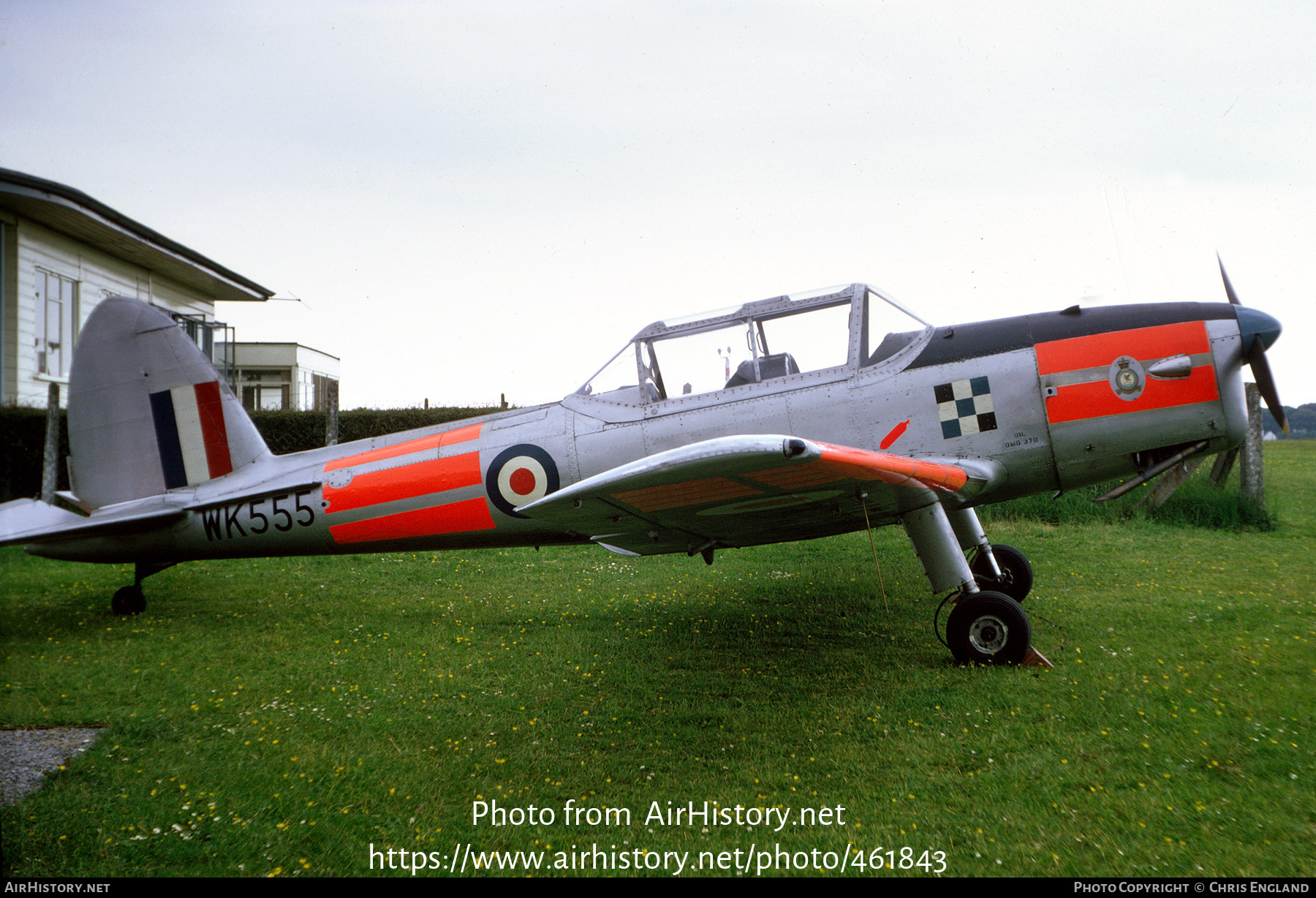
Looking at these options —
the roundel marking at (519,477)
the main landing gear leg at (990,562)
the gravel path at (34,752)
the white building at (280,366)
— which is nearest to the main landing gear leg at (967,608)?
the main landing gear leg at (990,562)

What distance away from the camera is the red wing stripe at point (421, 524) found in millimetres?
5586

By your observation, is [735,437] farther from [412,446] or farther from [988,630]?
[412,446]

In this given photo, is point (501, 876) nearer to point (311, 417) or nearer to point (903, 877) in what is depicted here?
point (903, 877)

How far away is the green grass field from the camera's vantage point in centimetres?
272

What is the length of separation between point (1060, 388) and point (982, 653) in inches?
74.6

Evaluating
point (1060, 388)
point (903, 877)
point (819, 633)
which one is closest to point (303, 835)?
point (903, 877)

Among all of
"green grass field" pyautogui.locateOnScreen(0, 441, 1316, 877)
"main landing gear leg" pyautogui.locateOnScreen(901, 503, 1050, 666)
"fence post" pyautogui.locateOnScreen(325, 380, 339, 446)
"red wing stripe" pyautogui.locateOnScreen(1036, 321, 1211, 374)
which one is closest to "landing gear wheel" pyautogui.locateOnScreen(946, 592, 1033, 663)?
"main landing gear leg" pyautogui.locateOnScreen(901, 503, 1050, 666)

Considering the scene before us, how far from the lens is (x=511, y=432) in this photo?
5.65 metres

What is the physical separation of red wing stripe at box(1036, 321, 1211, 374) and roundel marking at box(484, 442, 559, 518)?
143 inches

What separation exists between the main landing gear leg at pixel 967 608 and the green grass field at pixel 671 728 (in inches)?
7.4

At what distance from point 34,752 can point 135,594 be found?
327 centimetres

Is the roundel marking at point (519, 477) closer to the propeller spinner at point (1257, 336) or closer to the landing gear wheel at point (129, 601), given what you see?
the landing gear wheel at point (129, 601)

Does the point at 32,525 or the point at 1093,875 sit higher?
the point at 32,525

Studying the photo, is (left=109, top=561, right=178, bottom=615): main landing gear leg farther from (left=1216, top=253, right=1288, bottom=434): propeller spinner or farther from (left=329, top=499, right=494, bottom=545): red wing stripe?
(left=1216, top=253, right=1288, bottom=434): propeller spinner
